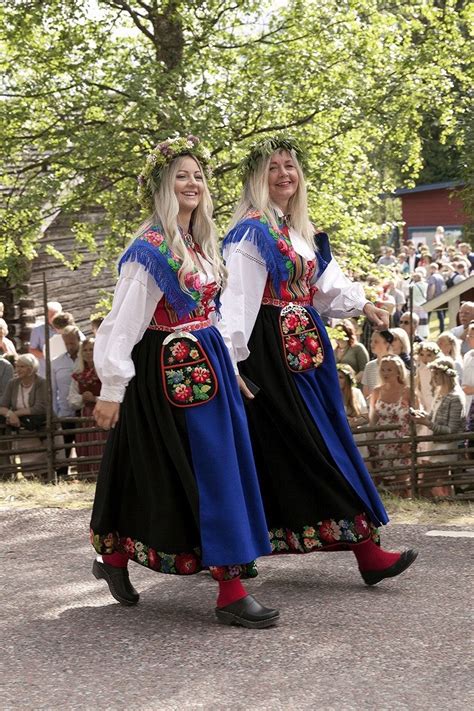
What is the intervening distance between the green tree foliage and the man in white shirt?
1448mm

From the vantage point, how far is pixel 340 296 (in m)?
5.74

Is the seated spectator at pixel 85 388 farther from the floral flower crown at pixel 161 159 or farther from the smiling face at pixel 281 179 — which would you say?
the floral flower crown at pixel 161 159

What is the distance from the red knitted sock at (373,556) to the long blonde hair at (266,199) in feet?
4.50

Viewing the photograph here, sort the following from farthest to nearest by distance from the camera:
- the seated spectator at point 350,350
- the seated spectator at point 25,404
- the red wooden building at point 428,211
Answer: the red wooden building at point 428,211 < the seated spectator at point 350,350 < the seated spectator at point 25,404

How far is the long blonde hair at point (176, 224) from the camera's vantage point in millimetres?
4965

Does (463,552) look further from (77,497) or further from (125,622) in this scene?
(77,497)

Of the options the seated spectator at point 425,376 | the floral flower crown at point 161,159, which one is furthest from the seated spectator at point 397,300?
the floral flower crown at point 161,159

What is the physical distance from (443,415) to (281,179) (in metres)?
2.81

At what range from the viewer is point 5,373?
10047 mm

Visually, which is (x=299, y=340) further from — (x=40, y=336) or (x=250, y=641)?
(x=40, y=336)

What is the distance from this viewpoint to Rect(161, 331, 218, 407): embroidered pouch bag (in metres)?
4.90

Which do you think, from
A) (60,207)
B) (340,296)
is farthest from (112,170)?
(340,296)

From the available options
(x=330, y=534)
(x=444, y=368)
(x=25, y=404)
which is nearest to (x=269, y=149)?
(x=330, y=534)

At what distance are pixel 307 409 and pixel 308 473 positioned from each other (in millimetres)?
284
